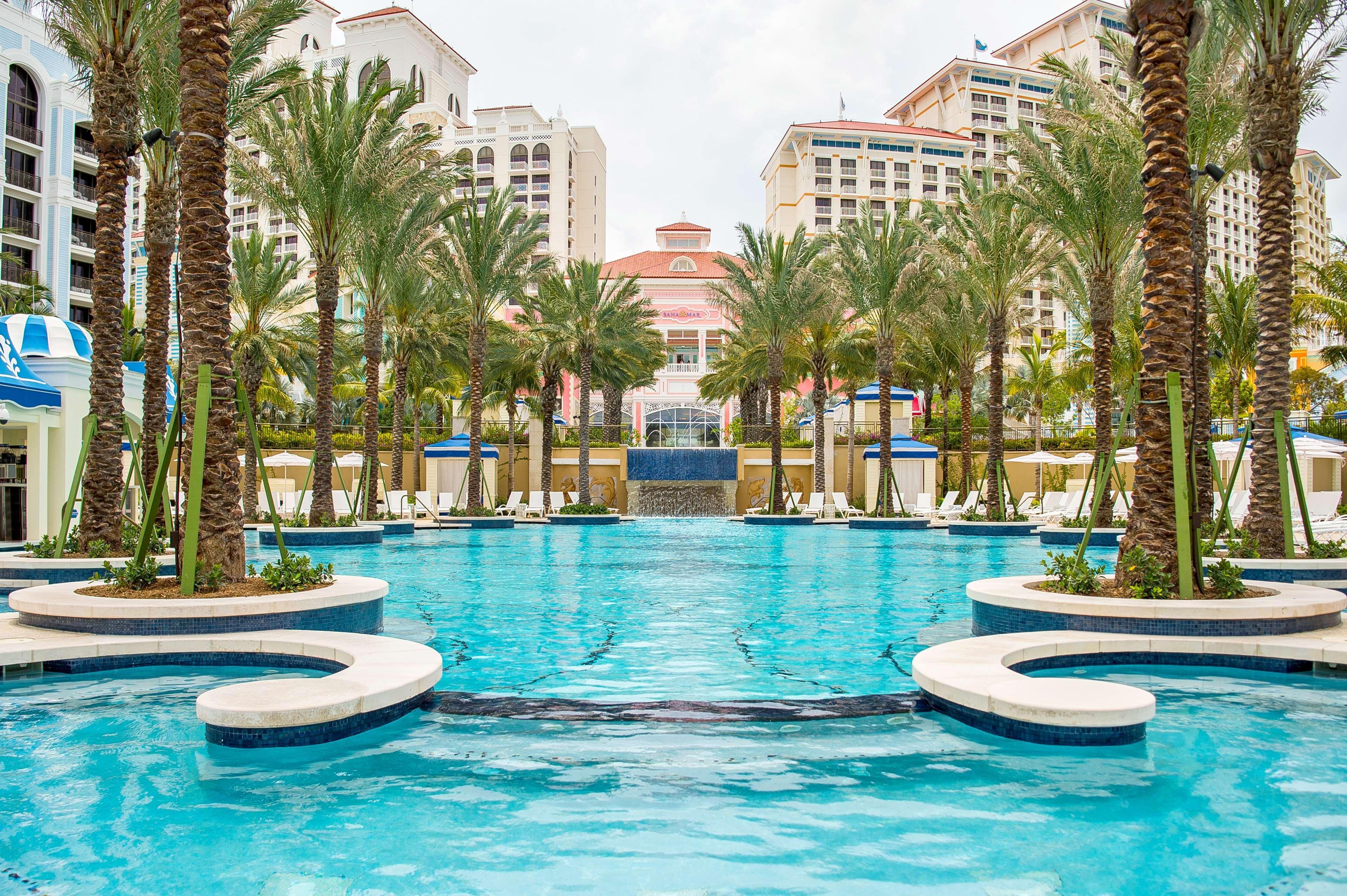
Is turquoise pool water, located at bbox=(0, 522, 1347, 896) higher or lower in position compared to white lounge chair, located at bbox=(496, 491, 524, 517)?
lower

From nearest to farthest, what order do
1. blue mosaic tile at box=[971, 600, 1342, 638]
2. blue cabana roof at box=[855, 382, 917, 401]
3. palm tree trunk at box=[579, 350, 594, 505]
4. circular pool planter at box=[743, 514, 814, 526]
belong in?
blue mosaic tile at box=[971, 600, 1342, 638] → circular pool planter at box=[743, 514, 814, 526] → palm tree trunk at box=[579, 350, 594, 505] → blue cabana roof at box=[855, 382, 917, 401]

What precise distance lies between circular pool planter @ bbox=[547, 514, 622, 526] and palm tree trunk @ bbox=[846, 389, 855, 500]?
Answer: 10676mm

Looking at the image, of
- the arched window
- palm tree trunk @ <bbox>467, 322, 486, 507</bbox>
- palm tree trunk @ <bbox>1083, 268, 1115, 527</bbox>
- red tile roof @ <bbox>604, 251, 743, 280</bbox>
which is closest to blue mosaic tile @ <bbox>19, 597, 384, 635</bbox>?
palm tree trunk @ <bbox>1083, 268, 1115, 527</bbox>

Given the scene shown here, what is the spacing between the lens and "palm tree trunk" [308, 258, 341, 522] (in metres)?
22.1

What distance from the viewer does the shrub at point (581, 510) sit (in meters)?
32.4

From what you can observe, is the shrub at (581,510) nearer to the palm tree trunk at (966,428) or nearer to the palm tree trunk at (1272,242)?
the palm tree trunk at (966,428)

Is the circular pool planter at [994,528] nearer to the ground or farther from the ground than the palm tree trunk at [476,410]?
nearer to the ground

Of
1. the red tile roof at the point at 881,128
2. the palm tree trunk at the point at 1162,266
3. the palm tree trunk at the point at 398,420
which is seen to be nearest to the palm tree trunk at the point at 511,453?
the palm tree trunk at the point at 398,420

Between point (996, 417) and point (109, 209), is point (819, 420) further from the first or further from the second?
point (109, 209)

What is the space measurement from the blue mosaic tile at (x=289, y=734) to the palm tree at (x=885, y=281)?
25083 mm

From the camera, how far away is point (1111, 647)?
7.94 metres

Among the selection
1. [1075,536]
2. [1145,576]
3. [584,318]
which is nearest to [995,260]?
[1075,536]

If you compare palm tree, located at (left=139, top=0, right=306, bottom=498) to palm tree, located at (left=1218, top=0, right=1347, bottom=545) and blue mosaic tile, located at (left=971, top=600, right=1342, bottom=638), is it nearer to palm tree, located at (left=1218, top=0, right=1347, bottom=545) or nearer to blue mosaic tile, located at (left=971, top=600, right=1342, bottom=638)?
blue mosaic tile, located at (left=971, top=600, right=1342, bottom=638)

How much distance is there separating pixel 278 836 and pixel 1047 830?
3746 mm
